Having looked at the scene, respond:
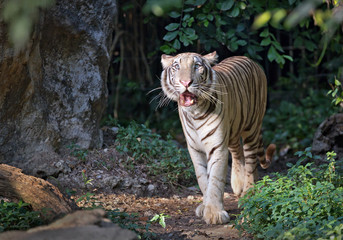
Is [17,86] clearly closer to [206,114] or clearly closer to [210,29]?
[206,114]

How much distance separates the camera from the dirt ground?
187 inches

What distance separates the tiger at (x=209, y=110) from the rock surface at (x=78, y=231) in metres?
1.97

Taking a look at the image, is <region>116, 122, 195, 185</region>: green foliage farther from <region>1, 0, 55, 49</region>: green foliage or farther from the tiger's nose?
<region>1, 0, 55, 49</region>: green foliage

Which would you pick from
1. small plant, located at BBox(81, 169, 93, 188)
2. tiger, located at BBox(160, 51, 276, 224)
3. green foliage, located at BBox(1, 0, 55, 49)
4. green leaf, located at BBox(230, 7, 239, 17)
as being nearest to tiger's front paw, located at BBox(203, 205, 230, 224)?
tiger, located at BBox(160, 51, 276, 224)

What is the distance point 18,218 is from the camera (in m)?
3.24

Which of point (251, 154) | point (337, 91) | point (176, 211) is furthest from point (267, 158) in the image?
point (176, 211)

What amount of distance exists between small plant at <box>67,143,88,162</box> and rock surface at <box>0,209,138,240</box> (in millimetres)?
2868

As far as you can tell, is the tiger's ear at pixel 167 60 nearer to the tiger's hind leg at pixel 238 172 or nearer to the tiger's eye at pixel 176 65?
the tiger's eye at pixel 176 65

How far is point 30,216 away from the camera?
321 cm

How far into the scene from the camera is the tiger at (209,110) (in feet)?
14.2

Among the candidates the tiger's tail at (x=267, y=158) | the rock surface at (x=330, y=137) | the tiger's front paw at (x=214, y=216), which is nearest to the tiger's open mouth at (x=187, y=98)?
the tiger's front paw at (x=214, y=216)

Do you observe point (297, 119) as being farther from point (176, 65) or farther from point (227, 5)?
point (176, 65)

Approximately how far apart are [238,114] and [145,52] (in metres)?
5.28

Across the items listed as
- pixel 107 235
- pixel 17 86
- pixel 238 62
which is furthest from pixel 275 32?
pixel 107 235
